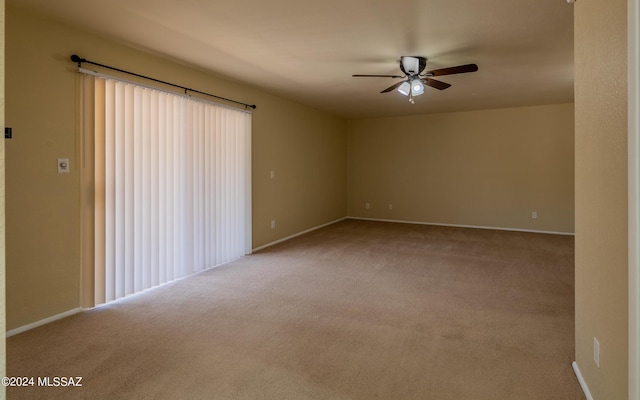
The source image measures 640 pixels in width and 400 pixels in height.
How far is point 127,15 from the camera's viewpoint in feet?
9.34

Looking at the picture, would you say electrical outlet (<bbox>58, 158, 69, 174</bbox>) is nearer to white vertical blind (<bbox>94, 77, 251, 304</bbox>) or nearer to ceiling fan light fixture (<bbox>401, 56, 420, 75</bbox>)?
white vertical blind (<bbox>94, 77, 251, 304</bbox>)

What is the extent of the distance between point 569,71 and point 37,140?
5.56m

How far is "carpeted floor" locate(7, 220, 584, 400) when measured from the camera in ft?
6.77

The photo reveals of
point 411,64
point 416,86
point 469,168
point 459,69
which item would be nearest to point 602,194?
point 459,69

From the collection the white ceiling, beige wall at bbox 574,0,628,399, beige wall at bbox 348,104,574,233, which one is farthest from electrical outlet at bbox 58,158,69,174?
beige wall at bbox 348,104,574,233

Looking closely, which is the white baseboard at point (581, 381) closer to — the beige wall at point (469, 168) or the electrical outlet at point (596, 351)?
the electrical outlet at point (596, 351)

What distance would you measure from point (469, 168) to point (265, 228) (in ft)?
14.6

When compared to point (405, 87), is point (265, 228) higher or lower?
lower

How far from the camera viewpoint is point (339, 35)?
10.8ft

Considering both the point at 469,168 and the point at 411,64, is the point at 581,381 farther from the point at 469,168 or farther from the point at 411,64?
the point at 469,168

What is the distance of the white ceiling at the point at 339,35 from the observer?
8.91 ft

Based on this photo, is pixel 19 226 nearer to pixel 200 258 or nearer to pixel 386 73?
pixel 200 258

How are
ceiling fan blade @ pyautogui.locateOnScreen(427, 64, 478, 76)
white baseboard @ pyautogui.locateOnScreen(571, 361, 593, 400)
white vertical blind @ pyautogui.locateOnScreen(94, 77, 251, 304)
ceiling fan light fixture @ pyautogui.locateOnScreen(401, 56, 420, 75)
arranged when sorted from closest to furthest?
1. white baseboard @ pyautogui.locateOnScreen(571, 361, 593, 400)
2. white vertical blind @ pyautogui.locateOnScreen(94, 77, 251, 304)
3. ceiling fan blade @ pyautogui.locateOnScreen(427, 64, 478, 76)
4. ceiling fan light fixture @ pyautogui.locateOnScreen(401, 56, 420, 75)

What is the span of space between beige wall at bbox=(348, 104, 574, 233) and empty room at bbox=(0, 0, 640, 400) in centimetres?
118
